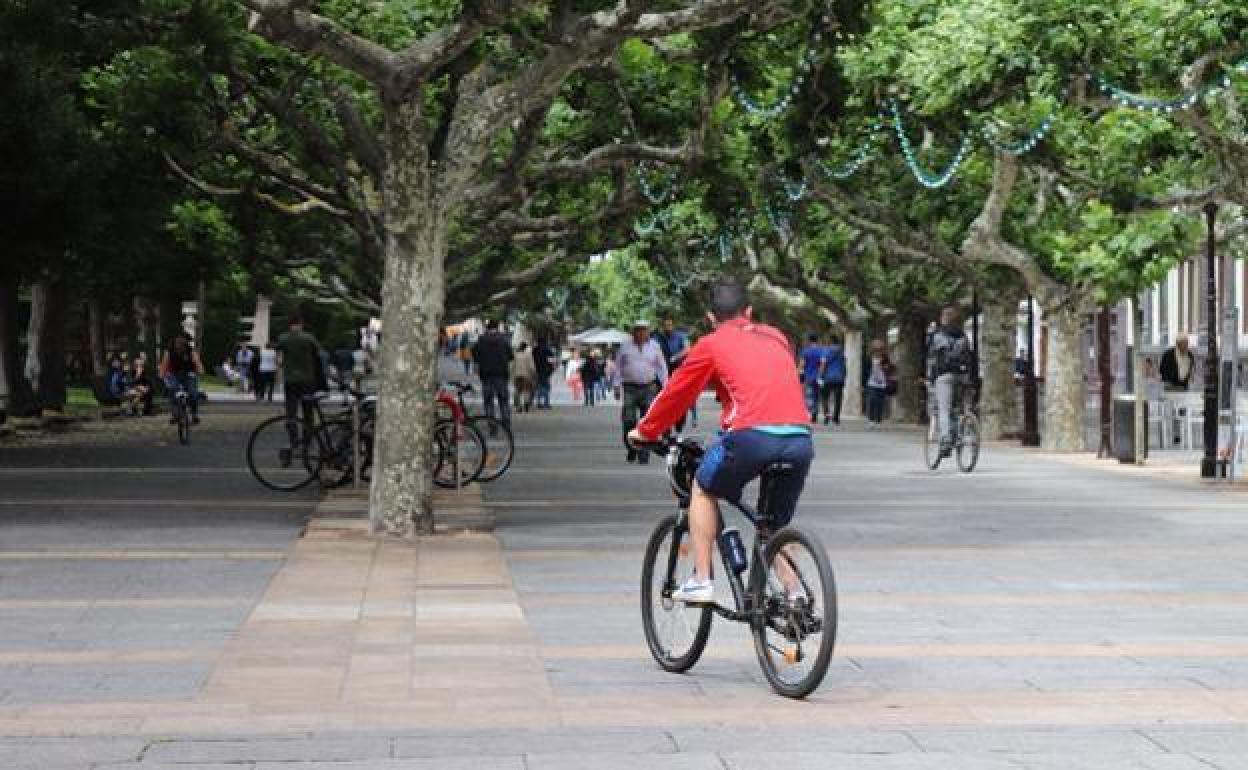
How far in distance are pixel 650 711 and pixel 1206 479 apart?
16586mm

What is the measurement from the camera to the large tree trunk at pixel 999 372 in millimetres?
36344

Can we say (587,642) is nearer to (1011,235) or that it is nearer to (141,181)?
(141,181)

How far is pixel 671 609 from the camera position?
10195mm

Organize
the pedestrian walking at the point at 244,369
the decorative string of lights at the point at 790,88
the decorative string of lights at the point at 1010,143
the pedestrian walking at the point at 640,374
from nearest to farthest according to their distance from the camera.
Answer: the decorative string of lights at the point at 790,88
the pedestrian walking at the point at 640,374
the decorative string of lights at the point at 1010,143
the pedestrian walking at the point at 244,369

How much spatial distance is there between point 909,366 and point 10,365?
701 inches

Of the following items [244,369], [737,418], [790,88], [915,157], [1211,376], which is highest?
[915,157]

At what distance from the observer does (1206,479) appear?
80.7ft

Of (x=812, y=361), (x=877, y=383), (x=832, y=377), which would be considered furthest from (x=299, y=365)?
(x=812, y=361)

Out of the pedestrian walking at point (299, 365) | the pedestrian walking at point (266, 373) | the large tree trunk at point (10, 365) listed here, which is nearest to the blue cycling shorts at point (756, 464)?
the pedestrian walking at point (299, 365)

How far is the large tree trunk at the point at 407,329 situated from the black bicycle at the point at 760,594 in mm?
6861

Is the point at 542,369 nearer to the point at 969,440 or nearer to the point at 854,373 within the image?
the point at 854,373

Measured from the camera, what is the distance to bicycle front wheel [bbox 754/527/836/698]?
8.96 meters

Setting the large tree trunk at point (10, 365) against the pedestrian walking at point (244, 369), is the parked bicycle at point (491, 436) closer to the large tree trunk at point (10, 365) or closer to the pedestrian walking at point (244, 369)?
the large tree trunk at point (10, 365)

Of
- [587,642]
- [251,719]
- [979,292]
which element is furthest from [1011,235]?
[251,719]
